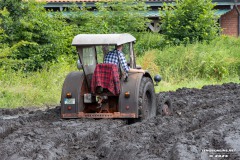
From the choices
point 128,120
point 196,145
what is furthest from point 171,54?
point 196,145

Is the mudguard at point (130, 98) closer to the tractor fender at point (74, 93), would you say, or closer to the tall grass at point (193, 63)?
the tractor fender at point (74, 93)

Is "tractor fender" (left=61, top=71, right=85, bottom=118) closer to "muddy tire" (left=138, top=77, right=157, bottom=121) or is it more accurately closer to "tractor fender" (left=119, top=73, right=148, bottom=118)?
"tractor fender" (left=119, top=73, right=148, bottom=118)

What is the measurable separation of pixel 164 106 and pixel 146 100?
0.93m

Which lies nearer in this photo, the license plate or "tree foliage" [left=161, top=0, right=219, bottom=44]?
the license plate

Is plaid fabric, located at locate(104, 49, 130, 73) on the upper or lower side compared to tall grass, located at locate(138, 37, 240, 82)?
upper

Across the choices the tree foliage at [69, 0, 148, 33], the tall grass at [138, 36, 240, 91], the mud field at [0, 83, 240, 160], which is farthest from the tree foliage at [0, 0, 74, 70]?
the mud field at [0, 83, 240, 160]

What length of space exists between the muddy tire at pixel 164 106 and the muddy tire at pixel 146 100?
179mm

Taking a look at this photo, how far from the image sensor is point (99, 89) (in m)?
12.5

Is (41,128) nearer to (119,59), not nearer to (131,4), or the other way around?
(119,59)

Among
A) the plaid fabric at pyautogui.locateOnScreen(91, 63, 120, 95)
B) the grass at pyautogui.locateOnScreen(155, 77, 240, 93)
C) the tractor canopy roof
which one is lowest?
the grass at pyautogui.locateOnScreen(155, 77, 240, 93)

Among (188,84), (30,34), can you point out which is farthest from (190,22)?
(30,34)

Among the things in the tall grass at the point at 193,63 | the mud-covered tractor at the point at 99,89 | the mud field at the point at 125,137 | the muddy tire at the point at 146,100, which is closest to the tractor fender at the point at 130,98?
the mud-covered tractor at the point at 99,89

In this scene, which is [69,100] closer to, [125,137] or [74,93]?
[74,93]

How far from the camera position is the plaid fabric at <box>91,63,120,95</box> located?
1216 cm
